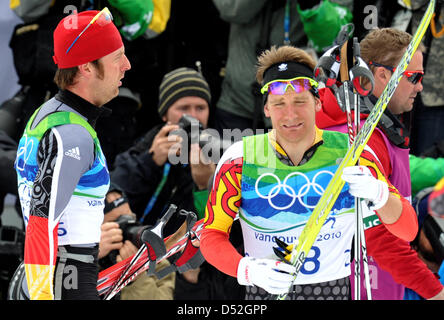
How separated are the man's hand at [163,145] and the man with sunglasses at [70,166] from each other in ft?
4.52

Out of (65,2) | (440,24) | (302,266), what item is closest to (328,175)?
(302,266)

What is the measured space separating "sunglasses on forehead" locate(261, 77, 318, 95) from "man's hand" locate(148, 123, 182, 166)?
4.60 feet

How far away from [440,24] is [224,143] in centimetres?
145

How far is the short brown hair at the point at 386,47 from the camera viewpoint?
12.6 feet

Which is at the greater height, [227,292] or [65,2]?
[65,2]

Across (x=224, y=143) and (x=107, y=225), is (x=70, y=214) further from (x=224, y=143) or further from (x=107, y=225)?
(x=224, y=143)

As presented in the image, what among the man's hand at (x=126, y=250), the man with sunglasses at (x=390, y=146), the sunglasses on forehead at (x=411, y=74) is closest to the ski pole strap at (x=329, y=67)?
the man with sunglasses at (x=390, y=146)

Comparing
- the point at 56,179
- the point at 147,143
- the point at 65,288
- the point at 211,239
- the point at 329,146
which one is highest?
the point at 147,143

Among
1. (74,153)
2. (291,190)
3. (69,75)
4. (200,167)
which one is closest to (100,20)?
(69,75)

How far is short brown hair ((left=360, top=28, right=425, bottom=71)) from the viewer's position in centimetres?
385

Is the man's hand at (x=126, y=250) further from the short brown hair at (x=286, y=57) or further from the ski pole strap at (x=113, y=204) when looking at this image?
the short brown hair at (x=286, y=57)

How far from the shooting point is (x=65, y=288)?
325 cm

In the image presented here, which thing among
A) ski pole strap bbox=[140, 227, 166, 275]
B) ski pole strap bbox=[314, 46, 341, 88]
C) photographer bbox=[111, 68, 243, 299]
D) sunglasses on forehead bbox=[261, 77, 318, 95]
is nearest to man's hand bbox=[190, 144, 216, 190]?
photographer bbox=[111, 68, 243, 299]

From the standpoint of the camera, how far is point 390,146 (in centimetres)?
378
